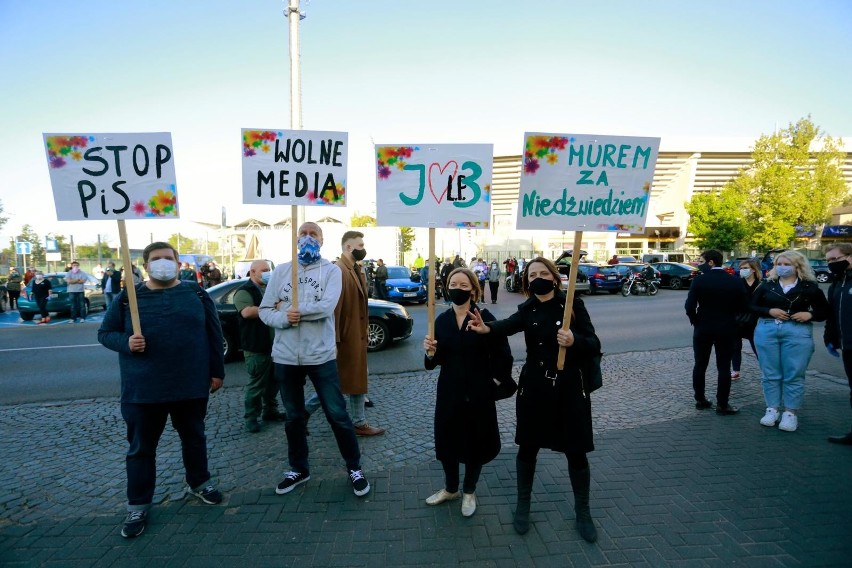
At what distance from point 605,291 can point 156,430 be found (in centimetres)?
2303

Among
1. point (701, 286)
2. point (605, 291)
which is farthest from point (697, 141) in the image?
point (701, 286)

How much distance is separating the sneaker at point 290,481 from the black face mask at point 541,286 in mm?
2417

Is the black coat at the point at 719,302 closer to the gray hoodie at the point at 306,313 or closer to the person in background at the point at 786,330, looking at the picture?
Answer: the person in background at the point at 786,330

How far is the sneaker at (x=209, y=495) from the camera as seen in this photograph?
3.42m

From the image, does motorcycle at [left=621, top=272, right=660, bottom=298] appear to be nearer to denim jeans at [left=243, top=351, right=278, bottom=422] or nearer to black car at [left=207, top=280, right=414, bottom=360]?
black car at [left=207, top=280, right=414, bottom=360]

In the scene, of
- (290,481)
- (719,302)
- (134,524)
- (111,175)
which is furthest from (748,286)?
(111,175)

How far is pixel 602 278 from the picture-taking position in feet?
72.6

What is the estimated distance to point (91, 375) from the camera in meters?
7.49

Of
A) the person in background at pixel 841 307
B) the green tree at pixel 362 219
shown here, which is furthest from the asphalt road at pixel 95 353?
the green tree at pixel 362 219

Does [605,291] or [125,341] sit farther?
[605,291]

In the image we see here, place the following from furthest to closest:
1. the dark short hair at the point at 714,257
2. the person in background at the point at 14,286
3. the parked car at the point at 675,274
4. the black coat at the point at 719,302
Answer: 1. the parked car at the point at 675,274
2. the person in background at the point at 14,286
3. the dark short hair at the point at 714,257
4. the black coat at the point at 719,302

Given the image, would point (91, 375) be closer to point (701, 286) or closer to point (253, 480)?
point (253, 480)

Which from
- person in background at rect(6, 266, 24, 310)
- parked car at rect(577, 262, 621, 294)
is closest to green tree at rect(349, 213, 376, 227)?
parked car at rect(577, 262, 621, 294)

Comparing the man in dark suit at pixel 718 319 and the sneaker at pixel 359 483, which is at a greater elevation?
the man in dark suit at pixel 718 319
